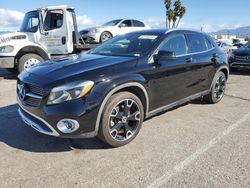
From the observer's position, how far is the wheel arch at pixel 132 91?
3.74 metres

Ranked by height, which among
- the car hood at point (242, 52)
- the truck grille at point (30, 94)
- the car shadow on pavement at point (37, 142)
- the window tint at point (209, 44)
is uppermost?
the window tint at point (209, 44)

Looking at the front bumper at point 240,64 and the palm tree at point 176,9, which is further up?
the palm tree at point 176,9

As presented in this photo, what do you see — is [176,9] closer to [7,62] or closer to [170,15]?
[170,15]

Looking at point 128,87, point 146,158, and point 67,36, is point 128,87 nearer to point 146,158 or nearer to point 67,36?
point 146,158

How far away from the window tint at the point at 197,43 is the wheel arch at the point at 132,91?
1656 mm

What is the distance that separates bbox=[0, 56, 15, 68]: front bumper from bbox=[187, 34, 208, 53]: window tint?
614 centimetres

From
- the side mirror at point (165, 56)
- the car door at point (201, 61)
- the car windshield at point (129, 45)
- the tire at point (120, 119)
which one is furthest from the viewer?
the car door at point (201, 61)

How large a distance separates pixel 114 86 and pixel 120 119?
0.52m

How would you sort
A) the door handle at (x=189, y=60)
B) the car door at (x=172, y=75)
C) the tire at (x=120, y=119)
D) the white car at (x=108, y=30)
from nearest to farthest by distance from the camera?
the tire at (x=120, y=119) → the car door at (x=172, y=75) → the door handle at (x=189, y=60) → the white car at (x=108, y=30)

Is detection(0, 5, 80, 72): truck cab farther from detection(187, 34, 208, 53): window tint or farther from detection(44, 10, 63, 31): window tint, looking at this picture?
detection(187, 34, 208, 53): window tint

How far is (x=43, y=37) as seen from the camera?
10094 mm

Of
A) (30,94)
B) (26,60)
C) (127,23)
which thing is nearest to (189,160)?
(30,94)

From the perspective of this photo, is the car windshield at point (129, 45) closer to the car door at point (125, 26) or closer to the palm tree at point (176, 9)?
the car door at point (125, 26)

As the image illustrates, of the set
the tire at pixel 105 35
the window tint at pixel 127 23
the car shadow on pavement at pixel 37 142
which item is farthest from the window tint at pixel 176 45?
the window tint at pixel 127 23
